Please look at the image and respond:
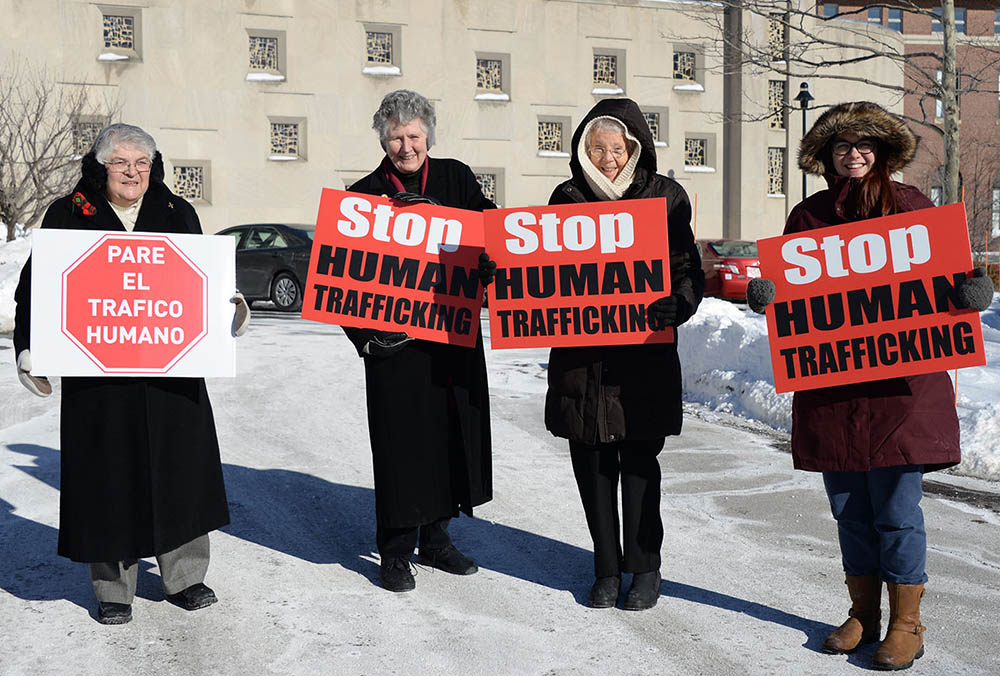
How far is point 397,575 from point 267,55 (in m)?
32.5

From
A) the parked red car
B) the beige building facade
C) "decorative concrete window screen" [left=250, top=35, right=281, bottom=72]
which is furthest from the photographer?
"decorative concrete window screen" [left=250, top=35, right=281, bottom=72]

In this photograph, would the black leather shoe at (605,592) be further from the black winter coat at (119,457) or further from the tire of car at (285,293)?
the tire of car at (285,293)

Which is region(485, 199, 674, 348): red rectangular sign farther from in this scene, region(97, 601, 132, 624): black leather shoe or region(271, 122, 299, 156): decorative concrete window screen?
region(271, 122, 299, 156): decorative concrete window screen

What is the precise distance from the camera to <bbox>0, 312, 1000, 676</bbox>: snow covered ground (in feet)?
13.2

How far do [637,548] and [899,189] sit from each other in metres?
1.74

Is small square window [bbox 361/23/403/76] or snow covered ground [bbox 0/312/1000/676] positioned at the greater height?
small square window [bbox 361/23/403/76]

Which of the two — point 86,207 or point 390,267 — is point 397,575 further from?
point 86,207

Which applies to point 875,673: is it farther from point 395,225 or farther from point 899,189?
point 395,225

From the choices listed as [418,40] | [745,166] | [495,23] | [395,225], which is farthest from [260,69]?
[395,225]

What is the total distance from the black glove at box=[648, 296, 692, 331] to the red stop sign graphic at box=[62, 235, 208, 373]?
1.80 meters

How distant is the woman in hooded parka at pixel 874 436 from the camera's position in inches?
153

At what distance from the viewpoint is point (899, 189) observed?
4.04 meters

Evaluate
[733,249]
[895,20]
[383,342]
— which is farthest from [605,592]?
[895,20]

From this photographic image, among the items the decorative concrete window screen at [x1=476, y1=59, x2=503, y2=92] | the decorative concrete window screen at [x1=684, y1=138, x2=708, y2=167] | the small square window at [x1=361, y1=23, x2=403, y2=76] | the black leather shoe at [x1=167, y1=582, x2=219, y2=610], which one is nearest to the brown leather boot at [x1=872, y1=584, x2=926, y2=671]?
the black leather shoe at [x1=167, y1=582, x2=219, y2=610]
